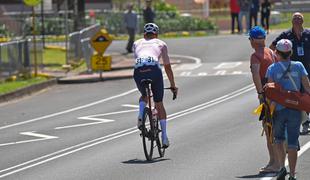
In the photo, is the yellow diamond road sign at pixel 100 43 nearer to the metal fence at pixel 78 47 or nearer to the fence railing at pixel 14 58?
the fence railing at pixel 14 58

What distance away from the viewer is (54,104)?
26.0 meters

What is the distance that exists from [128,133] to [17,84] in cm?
1146

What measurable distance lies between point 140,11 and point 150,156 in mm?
39244

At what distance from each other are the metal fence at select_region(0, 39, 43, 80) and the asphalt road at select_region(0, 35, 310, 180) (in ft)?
5.46

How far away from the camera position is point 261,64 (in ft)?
44.9

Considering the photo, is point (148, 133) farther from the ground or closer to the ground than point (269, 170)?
farther from the ground

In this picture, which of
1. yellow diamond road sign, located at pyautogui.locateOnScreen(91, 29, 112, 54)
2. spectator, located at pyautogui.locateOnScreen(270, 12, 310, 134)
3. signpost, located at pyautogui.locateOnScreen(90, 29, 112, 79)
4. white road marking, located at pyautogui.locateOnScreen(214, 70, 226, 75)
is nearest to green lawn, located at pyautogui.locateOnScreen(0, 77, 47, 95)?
signpost, located at pyautogui.locateOnScreen(90, 29, 112, 79)

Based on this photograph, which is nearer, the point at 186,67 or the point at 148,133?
the point at 148,133

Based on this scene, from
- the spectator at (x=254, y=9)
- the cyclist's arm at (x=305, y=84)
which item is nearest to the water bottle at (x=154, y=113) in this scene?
the cyclist's arm at (x=305, y=84)

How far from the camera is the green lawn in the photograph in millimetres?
28389

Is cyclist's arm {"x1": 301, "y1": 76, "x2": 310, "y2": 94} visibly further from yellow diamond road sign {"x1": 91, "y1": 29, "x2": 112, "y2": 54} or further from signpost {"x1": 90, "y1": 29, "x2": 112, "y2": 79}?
yellow diamond road sign {"x1": 91, "y1": 29, "x2": 112, "y2": 54}

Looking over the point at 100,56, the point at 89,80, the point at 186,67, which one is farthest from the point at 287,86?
the point at 186,67

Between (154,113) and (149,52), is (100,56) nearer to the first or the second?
(154,113)

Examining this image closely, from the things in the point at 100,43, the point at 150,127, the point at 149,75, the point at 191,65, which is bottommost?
the point at 191,65
